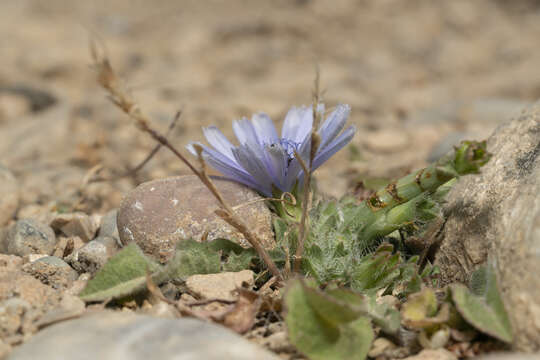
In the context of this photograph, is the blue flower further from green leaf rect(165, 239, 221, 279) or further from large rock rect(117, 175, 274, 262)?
green leaf rect(165, 239, 221, 279)

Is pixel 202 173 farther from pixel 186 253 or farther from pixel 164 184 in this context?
pixel 164 184

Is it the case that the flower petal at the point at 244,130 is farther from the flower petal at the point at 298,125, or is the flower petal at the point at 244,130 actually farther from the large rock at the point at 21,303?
the large rock at the point at 21,303

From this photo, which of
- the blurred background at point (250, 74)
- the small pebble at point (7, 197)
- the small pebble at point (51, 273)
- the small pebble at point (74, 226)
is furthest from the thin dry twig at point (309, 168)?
the small pebble at point (7, 197)

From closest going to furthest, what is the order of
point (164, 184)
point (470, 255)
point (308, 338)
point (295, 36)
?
point (308, 338) → point (470, 255) → point (164, 184) → point (295, 36)

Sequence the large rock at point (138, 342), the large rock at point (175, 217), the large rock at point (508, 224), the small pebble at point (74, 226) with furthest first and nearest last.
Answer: the small pebble at point (74, 226) → the large rock at point (175, 217) → the large rock at point (508, 224) → the large rock at point (138, 342)

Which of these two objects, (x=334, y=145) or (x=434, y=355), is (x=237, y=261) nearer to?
(x=334, y=145)

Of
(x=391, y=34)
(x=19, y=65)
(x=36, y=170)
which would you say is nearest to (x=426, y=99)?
(x=391, y=34)
